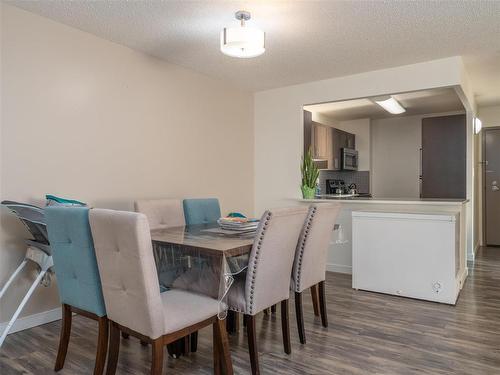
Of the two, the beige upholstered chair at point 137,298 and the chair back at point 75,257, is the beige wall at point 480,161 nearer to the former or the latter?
the beige upholstered chair at point 137,298

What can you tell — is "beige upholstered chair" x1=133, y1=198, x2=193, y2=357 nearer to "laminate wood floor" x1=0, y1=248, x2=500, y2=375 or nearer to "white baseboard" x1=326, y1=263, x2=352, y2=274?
"laminate wood floor" x1=0, y1=248, x2=500, y2=375

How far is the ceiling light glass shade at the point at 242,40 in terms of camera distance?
88.6 inches

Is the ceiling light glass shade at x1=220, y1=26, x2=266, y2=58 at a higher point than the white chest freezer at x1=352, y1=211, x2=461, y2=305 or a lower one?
higher

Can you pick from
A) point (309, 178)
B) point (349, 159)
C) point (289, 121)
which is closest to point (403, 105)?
point (349, 159)

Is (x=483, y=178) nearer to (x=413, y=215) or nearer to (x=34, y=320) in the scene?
(x=413, y=215)

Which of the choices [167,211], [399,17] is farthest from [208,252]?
[399,17]

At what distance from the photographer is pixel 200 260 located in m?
2.10

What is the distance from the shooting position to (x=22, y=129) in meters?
2.59

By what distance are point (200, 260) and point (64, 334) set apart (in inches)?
33.4

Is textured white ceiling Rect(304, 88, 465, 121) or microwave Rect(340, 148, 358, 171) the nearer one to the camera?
textured white ceiling Rect(304, 88, 465, 121)

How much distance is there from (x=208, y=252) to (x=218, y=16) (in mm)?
1789

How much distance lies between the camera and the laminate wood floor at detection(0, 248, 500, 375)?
6.78ft

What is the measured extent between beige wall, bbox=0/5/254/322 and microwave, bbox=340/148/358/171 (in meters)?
2.52

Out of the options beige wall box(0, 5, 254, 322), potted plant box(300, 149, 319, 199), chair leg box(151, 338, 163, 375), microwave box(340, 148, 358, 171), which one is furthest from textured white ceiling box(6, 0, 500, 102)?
microwave box(340, 148, 358, 171)
